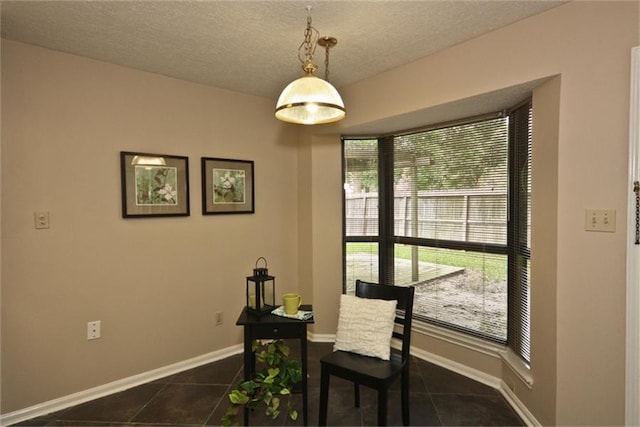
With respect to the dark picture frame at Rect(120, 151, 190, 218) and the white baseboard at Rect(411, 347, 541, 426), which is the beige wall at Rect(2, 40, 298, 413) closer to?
the dark picture frame at Rect(120, 151, 190, 218)

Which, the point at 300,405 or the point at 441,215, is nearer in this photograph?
the point at 300,405

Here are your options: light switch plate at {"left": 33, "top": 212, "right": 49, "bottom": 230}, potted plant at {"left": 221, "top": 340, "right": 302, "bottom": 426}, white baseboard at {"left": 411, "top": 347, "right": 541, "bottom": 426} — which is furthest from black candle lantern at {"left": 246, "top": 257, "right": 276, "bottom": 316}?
white baseboard at {"left": 411, "top": 347, "right": 541, "bottom": 426}

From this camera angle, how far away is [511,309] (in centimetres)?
243

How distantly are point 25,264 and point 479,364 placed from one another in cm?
333

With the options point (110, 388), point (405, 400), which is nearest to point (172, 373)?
point (110, 388)

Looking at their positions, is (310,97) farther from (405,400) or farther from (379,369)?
(405,400)

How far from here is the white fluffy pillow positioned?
6.68ft

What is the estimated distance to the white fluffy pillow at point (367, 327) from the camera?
2.04 metres

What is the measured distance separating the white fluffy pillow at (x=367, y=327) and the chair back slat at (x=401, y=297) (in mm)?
71

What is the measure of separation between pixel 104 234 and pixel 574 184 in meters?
3.06

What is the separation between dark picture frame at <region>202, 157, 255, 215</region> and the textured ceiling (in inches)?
32.2

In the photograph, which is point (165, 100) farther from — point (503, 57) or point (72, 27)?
point (503, 57)

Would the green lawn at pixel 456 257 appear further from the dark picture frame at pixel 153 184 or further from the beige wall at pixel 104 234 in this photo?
the dark picture frame at pixel 153 184

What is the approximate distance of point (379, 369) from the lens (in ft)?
6.17
